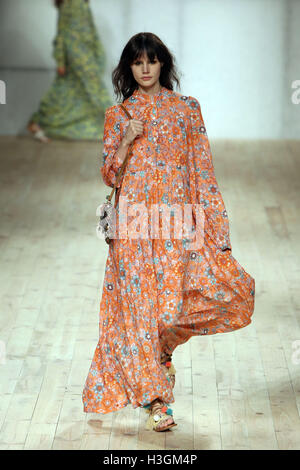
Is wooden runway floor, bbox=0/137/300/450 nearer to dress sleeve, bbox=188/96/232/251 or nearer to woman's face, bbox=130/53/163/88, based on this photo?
dress sleeve, bbox=188/96/232/251

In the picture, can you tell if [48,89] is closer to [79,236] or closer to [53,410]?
[79,236]

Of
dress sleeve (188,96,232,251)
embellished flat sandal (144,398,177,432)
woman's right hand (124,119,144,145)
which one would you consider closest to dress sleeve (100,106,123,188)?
woman's right hand (124,119,144,145)

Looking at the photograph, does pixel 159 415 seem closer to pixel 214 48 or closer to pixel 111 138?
pixel 111 138

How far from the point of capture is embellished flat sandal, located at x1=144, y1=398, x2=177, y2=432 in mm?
3252

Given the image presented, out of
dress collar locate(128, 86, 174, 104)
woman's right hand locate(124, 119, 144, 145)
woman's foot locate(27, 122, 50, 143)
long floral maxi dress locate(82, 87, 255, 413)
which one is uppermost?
dress collar locate(128, 86, 174, 104)

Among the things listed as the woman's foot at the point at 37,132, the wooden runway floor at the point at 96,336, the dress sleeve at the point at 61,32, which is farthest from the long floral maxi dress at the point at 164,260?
the woman's foot at the point at 37,132

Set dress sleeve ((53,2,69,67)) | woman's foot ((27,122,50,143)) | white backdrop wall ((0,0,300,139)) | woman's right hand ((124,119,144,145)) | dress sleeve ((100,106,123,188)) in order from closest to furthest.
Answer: woman's right hand ((124,119,144,145)) < dress sleeve ((100,106,123,188)) < dress sleeve ((53,2,69,67)) < woman's foot ((27,122,50,143)) < white backdrop wall ((0,0,300,139))

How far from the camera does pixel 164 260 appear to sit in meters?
3.24

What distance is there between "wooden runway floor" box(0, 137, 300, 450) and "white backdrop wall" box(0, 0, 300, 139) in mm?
2079

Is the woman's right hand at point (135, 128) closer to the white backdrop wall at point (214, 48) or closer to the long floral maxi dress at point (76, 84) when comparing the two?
the long floral maxi dress at point (76, 84)

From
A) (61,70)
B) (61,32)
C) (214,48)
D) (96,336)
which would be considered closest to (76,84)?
(61,70)

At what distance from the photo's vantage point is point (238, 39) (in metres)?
10.1

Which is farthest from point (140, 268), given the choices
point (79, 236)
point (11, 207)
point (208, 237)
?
point (11, 207)
